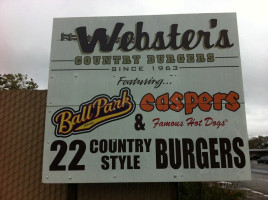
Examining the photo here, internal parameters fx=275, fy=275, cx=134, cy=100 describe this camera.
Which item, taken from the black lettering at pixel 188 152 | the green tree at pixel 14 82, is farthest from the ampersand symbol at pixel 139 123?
the green tree at pixel 14 82

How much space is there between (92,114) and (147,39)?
5.13ft

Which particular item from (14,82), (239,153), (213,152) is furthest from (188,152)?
(14,82)

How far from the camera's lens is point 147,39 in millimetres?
4656

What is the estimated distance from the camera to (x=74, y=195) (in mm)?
4492

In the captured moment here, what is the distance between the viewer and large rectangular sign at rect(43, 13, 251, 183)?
421 centimetres

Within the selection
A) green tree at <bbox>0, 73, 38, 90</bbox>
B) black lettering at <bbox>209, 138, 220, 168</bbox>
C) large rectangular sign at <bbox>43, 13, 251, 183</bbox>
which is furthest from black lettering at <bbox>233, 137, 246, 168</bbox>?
green tree at <bbox>0, 73, 38, 90</bbox>

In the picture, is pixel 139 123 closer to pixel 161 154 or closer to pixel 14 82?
pixel 161 154

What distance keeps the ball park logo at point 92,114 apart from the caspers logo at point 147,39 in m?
0.86

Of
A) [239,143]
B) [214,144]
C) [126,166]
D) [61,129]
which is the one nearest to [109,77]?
[61,129]

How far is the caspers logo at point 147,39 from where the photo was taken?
462 cm

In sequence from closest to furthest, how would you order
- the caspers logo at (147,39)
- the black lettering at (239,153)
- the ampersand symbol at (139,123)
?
the black lettering at (239,153)
the ampersand symbol at (139,123)
the caspers logo at (147,39)

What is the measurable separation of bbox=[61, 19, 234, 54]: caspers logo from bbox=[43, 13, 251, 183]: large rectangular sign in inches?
0.7

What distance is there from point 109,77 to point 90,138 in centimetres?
103

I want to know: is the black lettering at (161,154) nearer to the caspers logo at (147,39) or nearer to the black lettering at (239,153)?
the black lettering at (239,153)
